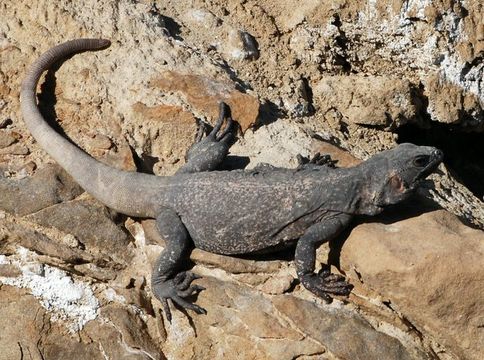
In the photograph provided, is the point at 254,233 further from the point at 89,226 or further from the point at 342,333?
the point at 89,226

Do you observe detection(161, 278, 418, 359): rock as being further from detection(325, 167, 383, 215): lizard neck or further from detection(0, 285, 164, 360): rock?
detection(325, 167, 383, 215): lizard neck

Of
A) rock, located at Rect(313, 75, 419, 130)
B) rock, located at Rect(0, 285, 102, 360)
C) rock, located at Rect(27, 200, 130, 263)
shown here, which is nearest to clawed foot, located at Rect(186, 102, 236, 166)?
rock, located at Rect(27, 200, 130, 263)

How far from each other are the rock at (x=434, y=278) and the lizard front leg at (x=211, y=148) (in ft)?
4.86

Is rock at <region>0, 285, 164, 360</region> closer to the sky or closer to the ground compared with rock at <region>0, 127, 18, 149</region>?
closer to the ground

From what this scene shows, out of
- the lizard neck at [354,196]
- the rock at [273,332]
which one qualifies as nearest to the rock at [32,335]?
the rock at [273,332]

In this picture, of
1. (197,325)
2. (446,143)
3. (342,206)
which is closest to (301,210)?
(342,206)

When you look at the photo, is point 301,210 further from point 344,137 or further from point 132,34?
point 132,34

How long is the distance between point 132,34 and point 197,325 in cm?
298

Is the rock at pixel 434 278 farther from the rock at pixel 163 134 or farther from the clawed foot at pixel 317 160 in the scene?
the rock at pixel 163 134

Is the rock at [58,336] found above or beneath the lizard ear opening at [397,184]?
beneath

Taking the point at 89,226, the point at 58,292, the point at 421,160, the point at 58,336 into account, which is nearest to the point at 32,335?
the point at 58,336

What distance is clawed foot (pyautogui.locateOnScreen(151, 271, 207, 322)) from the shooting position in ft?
16.9

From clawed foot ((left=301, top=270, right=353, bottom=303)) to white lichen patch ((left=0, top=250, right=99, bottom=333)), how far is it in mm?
1608

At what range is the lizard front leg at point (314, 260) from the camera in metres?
5.08
